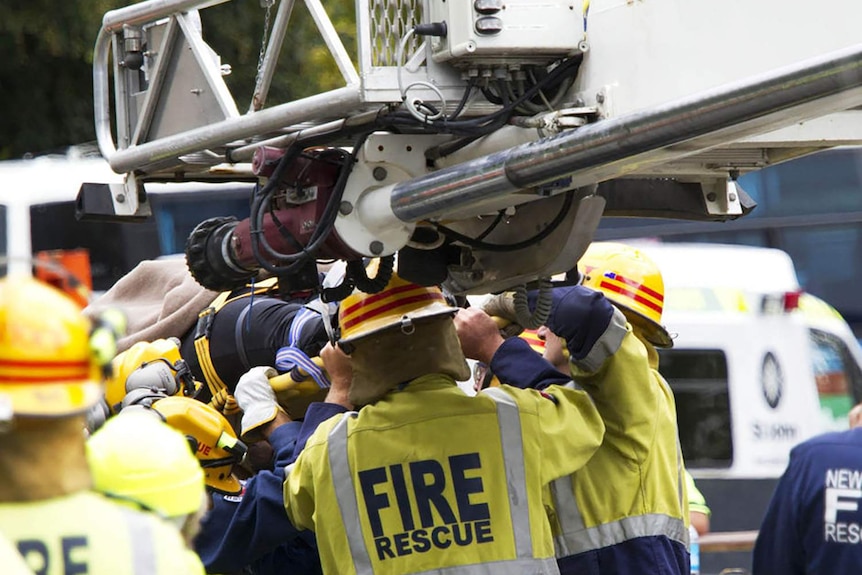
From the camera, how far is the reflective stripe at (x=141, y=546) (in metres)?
2.70

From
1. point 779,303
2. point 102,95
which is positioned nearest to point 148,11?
point 102,95

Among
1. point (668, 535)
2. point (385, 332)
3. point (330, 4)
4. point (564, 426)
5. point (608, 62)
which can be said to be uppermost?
point (330, 4)

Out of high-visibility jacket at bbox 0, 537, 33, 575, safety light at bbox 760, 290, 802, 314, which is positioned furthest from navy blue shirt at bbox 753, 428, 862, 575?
safety light at bbox 760, 290, 802, 314

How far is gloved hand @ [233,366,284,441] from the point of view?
197 inches

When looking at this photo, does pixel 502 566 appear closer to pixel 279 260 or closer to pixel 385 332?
pixel 385 332

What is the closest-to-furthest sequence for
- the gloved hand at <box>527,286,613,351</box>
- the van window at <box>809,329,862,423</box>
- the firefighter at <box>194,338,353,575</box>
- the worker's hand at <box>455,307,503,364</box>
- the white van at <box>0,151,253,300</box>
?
the gloved hand at <box>527,286,613,351</box>
the firefighter at <box>194,338,353,575</box>
the worker's hand at <box>455,307,503,364</box>
the van window at <box>809,329,862,423</box>
the white van at <box>0,151,253,300</box>

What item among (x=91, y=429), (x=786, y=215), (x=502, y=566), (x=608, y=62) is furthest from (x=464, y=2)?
(x=786, y=215)

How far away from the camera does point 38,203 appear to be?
12586 millimetres

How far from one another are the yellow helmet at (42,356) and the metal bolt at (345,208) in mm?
1338

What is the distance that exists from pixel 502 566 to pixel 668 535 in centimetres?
62

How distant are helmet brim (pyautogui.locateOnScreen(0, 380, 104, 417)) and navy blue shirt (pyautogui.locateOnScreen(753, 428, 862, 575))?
12.3ft

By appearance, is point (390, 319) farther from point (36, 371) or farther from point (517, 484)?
point (36, 371)

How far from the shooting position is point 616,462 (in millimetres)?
4578

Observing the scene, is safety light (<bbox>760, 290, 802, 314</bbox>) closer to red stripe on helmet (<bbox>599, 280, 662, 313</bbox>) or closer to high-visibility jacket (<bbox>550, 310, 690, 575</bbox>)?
red stripe on helmet (<bbox>599, 280, 662, 313</bbox>)
